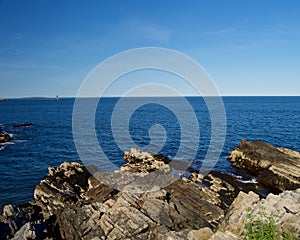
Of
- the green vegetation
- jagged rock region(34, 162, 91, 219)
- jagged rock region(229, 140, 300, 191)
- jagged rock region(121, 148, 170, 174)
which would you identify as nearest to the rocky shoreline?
jagged rock region(34, 162, 91, 219)

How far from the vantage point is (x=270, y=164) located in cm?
3803

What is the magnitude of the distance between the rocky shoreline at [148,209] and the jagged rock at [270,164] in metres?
0.13

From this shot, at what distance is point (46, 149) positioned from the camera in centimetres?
5725

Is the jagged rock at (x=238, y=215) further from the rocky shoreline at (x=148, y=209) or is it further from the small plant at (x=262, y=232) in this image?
the small plant at (x=262, y=232)

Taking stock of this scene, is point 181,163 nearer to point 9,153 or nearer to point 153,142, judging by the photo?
point 153,142

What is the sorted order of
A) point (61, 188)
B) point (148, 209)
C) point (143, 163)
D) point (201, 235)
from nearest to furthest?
1. point (201, 235)
2. point (148, 209)
3. point (61, 188)
4. point (143, 163)

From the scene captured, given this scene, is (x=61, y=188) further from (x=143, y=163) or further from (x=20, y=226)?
(x=143, y=163)

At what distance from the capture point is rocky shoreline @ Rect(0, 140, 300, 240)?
51.5 feet

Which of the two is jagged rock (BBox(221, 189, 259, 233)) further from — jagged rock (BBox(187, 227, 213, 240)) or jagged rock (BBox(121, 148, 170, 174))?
jagged rock (BBox(121, 148, 170, 174))

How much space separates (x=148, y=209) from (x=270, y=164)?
24084 mm

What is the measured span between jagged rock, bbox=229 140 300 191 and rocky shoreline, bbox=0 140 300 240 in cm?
13

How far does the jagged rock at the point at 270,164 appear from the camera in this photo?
110 ft

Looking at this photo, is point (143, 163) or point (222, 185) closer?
point (222, 185)

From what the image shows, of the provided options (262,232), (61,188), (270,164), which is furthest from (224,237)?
(270,164)
